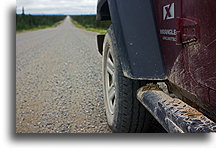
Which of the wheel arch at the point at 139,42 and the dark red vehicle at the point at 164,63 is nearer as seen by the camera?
the dark red vehicle at the point at 164,63

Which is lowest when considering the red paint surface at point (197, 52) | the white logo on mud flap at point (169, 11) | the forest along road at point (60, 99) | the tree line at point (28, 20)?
the forest along road at point (60, 99)

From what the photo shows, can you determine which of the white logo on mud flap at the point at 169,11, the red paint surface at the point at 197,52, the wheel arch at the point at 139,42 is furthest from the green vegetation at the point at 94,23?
the red paint surface at the point at 197,52

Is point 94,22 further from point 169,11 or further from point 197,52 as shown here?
point 197,52

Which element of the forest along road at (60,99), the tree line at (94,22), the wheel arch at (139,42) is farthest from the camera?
the tree line at (94,22)

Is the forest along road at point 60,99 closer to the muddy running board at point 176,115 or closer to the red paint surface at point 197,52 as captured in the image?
the muddy running board at point 176,115

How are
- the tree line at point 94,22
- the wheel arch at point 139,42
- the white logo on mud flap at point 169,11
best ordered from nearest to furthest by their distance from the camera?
the white logo on mud flap at point 169,11 < the wheel arch at point 139,42 < the tree line at point 94,22

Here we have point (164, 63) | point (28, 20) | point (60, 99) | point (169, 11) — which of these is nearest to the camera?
point (169, 11)

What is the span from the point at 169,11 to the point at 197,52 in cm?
29

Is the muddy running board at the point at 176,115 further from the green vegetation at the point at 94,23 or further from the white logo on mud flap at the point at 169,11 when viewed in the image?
the green vegetation at the point at 94,23

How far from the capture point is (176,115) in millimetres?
1231

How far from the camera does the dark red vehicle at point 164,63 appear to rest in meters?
1.11

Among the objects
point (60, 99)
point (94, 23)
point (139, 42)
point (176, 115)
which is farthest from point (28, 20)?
point (94, 23)

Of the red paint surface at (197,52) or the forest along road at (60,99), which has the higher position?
the red paint surface at (197,52)

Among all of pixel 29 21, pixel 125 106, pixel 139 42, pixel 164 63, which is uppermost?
pixel 29 21
